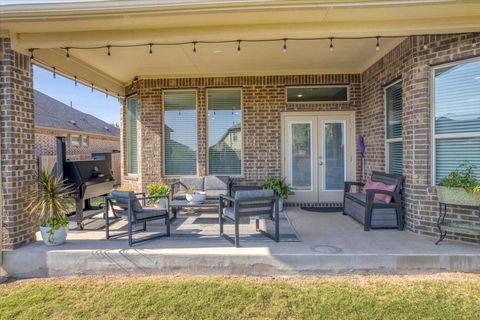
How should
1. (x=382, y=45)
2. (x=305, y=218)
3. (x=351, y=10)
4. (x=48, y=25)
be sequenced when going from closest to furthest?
(x=351, y=10) < (x=48, y=25) < (x=382, y=45) < (x=305, y=218)

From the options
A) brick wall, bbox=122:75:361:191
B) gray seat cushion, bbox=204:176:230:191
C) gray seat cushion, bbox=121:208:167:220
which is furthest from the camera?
brick wall, bbox=122:75:361:191

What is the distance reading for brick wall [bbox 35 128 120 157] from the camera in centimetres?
1307

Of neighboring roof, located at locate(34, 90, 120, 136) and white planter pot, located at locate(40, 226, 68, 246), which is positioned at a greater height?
neighboring roof, located at locate(34, 90, 120, 136)

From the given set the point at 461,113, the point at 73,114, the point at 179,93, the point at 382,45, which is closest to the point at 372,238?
the point at 461,113

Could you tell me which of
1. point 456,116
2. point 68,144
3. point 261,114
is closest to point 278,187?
point 261,114

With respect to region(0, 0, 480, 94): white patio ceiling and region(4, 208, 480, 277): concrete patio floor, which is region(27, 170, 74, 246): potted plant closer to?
region(4, 208, 480, 277): concrete patio floor

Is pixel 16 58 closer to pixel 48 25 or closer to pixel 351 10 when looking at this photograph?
pixel 48 25

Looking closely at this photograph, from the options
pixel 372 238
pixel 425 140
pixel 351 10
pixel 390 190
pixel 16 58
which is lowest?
pixel 372 238

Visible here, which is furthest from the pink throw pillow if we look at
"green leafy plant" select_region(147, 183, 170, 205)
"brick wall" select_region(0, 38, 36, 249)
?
"brick wall" select_region(0, 38, 36, 249)

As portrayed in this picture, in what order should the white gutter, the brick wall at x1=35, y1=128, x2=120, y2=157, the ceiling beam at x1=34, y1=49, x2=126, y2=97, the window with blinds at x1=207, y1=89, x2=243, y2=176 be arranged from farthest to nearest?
the brick wall at x1=35, y1=128, x2=120, y2=157, the window with blinds at x1=207, y1=89, x2=243, y2=176, the ceiling beam at x1=34, y1=49, x2=126, y2=97, the white gutter

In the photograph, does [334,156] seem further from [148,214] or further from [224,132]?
[148,214]

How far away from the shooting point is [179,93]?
24.1 feet

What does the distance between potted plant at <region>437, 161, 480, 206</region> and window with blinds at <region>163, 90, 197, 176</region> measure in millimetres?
5096

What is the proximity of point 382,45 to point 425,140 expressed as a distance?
6.56ft
